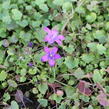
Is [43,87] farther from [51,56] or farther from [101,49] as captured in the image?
[101,49]

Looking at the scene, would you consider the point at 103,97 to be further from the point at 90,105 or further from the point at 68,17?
the point at 68,17

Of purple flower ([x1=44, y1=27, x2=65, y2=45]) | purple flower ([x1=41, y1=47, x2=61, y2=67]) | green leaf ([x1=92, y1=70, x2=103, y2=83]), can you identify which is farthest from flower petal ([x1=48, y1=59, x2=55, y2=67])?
green leaf ([x1=92, y1=70, x2=103, y2=83])

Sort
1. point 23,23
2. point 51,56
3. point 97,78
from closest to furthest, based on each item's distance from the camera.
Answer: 1. point 97,78
2. point 51,56
3. point 23,23

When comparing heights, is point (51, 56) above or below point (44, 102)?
above

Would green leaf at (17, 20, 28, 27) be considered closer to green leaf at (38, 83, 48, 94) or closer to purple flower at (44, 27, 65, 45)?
purple flower at (44, 27, 65, 45)

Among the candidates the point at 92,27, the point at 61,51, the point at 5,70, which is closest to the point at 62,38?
the point at 61,51

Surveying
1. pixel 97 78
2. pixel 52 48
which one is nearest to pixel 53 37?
pixel 52 48

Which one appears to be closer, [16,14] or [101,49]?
[101,49]

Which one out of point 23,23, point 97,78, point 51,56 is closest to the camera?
point 97,78
